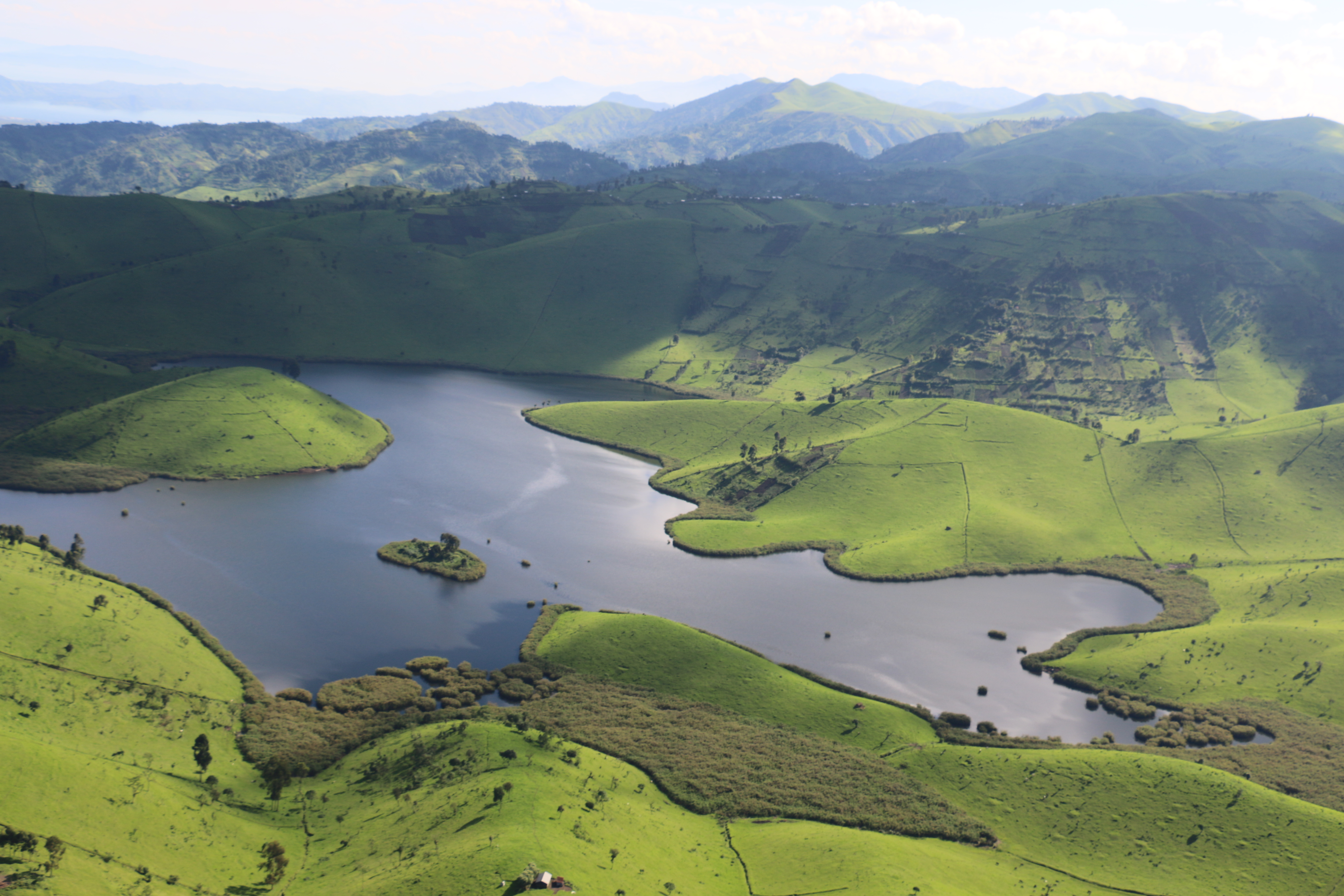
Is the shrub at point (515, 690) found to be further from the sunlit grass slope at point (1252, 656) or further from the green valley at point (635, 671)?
the sunlit grass slope at point (1252, 656)

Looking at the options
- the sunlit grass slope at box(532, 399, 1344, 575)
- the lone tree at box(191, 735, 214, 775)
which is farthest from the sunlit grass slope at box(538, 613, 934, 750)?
the lone tree at box(191, 735, 214, 775)

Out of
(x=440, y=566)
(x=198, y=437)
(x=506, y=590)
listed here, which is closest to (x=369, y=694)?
(x=506, y=590)

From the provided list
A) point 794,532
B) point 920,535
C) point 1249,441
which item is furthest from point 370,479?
point 1249,441

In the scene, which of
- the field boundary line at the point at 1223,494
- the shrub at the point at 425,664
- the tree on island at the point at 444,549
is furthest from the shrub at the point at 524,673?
the field boundary line at the point at 1223,494

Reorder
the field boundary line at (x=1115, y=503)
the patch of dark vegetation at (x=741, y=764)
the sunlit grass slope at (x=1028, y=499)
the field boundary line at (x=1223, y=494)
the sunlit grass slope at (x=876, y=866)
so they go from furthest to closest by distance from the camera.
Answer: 1. the field boundary line at (x=1223, y=494)
2. the field boundary line at (x=1115, y=503)
3. the sunlit grass slope at (x=1028, y=499)
4. the patch of dark vegetation at (x=741, y=764)
5. the sunlit grass slope at (x=876, y=866)

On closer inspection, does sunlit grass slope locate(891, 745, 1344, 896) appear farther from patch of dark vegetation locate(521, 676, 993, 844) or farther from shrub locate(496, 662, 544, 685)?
shrub locate(496, 662, 544, 685)

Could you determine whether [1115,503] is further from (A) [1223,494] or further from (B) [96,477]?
(B) [96,477]
